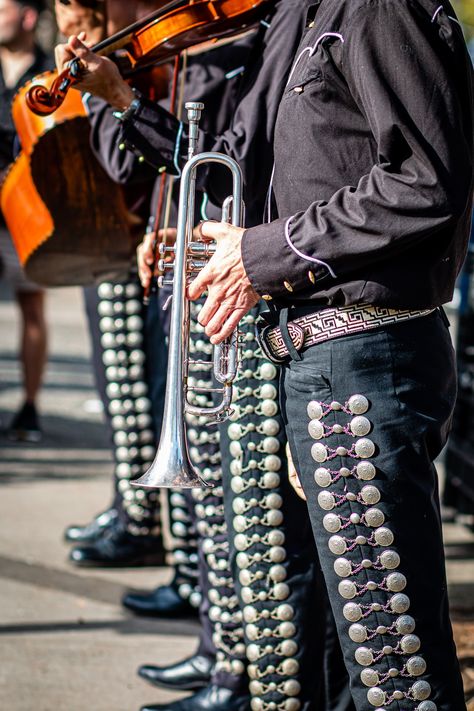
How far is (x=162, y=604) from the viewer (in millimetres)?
3367

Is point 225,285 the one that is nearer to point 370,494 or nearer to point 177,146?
point 370,494

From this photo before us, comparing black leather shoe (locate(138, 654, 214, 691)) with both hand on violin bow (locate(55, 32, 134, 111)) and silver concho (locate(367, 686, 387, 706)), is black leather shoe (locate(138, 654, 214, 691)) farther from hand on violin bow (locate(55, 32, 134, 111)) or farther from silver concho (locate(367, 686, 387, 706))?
hand on violin bow (locate(55, 32, 134, 111))

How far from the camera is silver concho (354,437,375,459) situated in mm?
1760

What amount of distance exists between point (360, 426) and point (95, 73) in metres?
1.06

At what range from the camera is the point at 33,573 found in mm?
3656

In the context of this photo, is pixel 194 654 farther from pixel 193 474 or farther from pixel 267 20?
pixel 267 20

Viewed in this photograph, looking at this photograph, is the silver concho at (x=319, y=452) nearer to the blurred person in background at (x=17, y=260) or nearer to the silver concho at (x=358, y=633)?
the silver concho at (x=358, y=633)

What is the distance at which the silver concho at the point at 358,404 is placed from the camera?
1759 mm

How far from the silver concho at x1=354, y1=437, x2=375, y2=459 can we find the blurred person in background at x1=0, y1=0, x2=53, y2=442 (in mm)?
3168

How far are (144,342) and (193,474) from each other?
174 cm

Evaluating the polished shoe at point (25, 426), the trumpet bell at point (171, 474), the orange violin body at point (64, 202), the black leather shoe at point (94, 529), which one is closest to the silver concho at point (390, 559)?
the trumpet bell at point (171, 474)

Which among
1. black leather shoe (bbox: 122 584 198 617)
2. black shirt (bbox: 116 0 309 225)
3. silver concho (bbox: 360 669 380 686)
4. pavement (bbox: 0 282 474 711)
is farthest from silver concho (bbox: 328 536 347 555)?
black leather shoe (bbox: 122 584 198 617)

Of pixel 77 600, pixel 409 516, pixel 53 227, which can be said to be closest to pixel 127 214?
pixel 53 227

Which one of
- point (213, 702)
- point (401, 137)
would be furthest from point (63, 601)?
point (401, 137)
